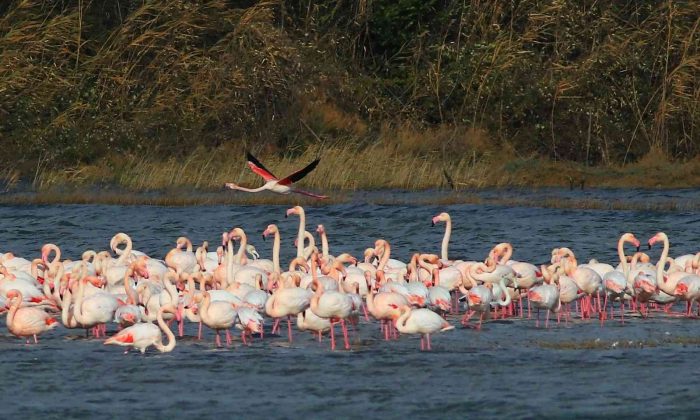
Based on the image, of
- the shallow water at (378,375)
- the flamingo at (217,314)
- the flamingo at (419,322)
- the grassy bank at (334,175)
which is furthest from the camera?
the grassy bank at (334,175)

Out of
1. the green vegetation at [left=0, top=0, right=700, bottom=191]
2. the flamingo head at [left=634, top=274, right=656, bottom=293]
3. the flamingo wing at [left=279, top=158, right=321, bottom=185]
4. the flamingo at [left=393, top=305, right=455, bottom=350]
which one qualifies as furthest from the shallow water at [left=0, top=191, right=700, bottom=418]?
the green vegetation at [left=0, top=0, right=700, bottom=191]

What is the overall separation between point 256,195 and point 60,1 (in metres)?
7.16

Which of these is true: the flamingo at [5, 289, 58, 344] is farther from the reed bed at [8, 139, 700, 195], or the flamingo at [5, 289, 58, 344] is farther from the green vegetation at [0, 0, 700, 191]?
the green vegetation at [0, 0, 700, 191]

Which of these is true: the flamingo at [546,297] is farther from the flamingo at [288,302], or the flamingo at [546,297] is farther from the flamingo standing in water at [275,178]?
the flamingo standing in water at [275,178]

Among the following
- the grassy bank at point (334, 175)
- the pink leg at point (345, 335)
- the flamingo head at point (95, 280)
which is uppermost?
the grassy bank at point (334, 175)

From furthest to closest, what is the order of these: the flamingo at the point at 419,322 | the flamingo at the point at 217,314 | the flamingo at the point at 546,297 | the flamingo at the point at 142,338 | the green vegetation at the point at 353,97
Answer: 1. the green vegetation at the point at 353,97
2. the flamingo at the point at 546,297
3. the flamingo at the point at 217,314
4. the flamingo at the point at 419,322
5. the flamingo at the point at 142,338

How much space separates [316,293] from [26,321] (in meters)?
2.53

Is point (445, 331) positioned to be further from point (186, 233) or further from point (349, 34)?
point (349, 34)

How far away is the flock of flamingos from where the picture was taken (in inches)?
548

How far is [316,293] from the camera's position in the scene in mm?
14133

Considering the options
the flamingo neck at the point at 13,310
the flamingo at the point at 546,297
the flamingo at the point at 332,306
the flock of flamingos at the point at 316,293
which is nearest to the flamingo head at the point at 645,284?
the flock of flamingos at the point at 316,293

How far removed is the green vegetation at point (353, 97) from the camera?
89.5 feet

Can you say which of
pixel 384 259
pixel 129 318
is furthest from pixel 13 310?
pixel 384 259

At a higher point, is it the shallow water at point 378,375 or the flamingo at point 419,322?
the flamingo at point 419,322
